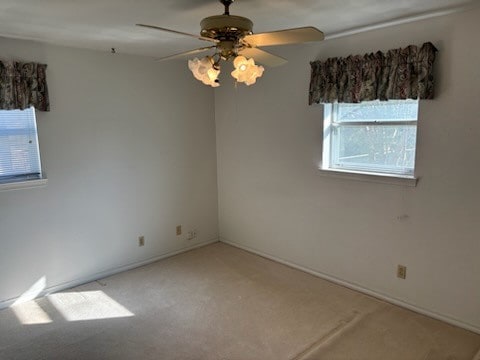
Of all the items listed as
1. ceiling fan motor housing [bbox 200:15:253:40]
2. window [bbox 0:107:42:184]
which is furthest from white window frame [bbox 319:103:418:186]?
window [bbox 0:107:42:184]

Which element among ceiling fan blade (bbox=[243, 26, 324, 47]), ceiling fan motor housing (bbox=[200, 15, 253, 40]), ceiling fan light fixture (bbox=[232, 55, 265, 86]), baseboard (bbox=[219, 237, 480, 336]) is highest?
ceiling fan motor housing (bbox=[200, 15, 253, 40])

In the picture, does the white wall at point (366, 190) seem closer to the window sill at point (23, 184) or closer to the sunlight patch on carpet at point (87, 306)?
the sunlight patch on carpet at point (87, 306)

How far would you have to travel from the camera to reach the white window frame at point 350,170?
9.23 ft

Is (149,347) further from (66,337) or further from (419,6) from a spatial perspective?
(419,6)

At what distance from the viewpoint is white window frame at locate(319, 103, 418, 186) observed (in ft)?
9.23

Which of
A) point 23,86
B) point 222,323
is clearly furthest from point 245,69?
point 23,86

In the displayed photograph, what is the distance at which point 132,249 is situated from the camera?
12.5 feet

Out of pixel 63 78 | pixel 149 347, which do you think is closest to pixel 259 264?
pixel 149 347

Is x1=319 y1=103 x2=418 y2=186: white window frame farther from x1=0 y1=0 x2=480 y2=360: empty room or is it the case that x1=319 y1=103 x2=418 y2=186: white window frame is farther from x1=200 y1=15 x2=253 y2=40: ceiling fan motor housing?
x1=200 y1=15 x2=253 y2=40: ceiling fan motor housing

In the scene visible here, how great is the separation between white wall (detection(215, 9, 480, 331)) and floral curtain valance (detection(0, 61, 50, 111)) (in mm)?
1912

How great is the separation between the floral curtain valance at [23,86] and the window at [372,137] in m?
Answer: 2.49

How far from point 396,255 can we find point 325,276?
30.3 inches

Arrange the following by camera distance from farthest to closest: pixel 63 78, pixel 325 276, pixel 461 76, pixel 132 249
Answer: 1. pixel 132 249
2. pixel 325 276
3. pixel 63 78
4. pixel 461 76

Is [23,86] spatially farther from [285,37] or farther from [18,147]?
[285,37]
